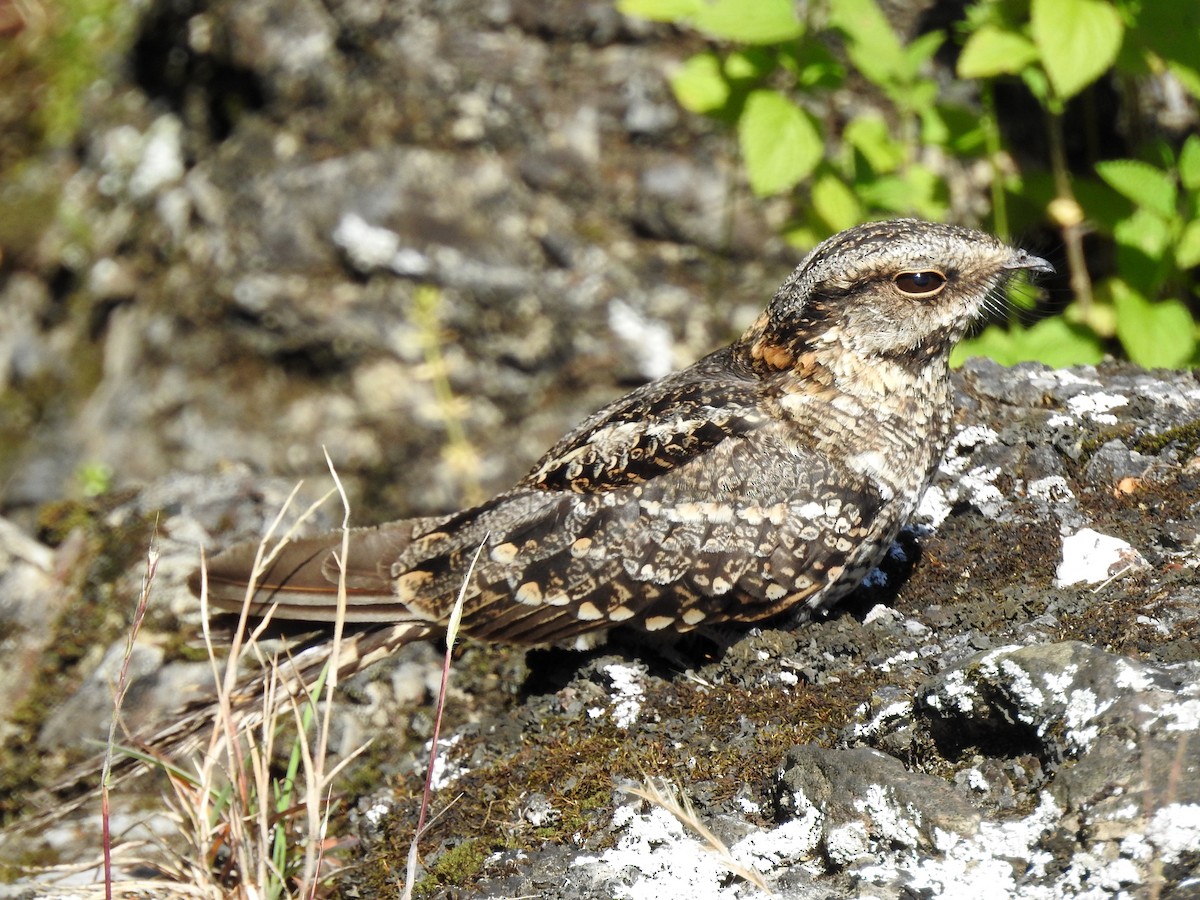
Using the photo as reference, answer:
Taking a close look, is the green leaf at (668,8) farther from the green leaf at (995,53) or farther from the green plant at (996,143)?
the green leaf at (995,53)

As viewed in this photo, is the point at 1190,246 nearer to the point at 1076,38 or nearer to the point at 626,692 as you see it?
the point at 1076,38

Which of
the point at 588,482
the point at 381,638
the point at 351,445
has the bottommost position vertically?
the point at 351,445

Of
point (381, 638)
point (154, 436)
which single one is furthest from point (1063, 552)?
point (154, 436)

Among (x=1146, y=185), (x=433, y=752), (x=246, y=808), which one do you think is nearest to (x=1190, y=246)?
(x=1146, y=185)

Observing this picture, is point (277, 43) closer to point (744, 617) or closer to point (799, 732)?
point (744, 617)

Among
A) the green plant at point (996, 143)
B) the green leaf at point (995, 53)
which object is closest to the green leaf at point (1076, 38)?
the green plant at point (996, 143)

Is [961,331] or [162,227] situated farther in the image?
[162,227]
